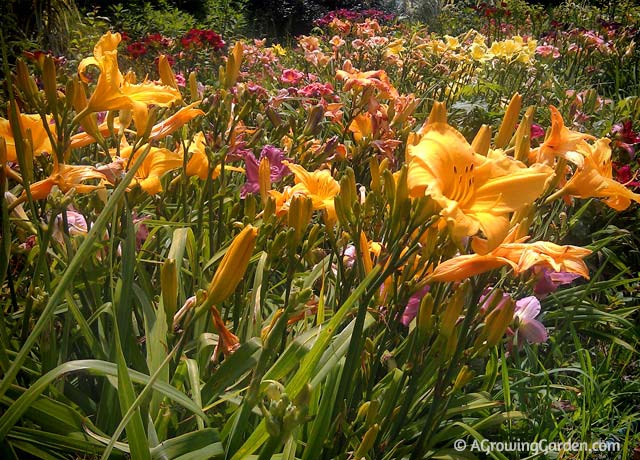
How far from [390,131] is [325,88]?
1.76 ft

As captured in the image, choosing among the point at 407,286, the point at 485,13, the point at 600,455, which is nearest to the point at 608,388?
the point at 600,455

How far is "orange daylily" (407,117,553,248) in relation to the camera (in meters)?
0.79

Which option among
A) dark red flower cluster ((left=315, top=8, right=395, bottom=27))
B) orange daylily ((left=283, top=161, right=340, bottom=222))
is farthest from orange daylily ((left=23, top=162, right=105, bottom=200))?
dark red flower cluster ((left=315, top=8, right=395, bottom=27))

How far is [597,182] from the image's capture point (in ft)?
3.35

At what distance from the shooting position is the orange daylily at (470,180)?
79cm

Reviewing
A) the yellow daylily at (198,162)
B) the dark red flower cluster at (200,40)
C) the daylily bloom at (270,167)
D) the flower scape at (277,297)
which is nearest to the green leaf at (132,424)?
the flower scape at (277,297)

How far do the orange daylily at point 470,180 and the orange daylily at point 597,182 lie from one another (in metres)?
0.25

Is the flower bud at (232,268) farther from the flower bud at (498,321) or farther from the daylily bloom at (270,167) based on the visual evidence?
the daylily bloom at (270,167)

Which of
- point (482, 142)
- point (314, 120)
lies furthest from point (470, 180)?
point (314, 120)

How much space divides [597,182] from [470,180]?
1.06ft

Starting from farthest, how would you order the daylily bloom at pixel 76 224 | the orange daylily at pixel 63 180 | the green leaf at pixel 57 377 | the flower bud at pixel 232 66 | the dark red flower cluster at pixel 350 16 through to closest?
the dark red flower cluster at pixel 350 16 < the flower bud at pixel 232 66 < the daylily bloom at pixel 76 224 < the orange daylily at pixel 63 180 < the green leaf at pixel 57 377

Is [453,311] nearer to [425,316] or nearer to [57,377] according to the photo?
[425,316]

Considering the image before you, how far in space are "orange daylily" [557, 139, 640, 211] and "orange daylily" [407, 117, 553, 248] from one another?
0.25 meters

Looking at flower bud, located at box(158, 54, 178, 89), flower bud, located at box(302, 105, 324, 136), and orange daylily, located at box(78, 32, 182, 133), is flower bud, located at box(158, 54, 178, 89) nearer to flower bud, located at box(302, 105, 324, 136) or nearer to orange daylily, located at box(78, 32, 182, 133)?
orange daylily, located at box(78, 32, 182, 133)
